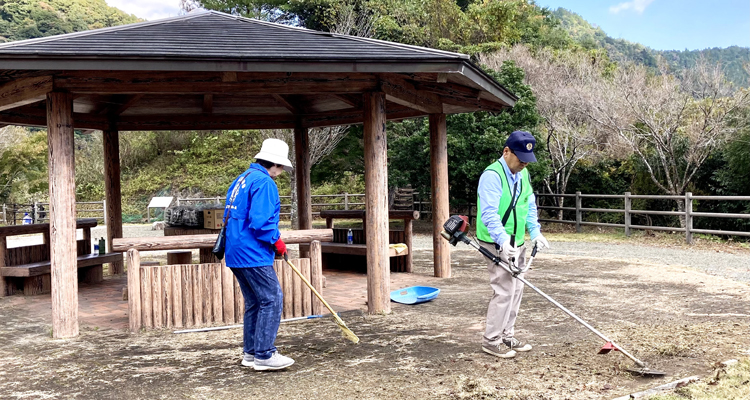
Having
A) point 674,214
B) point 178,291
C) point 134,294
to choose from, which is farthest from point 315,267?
point 674,214

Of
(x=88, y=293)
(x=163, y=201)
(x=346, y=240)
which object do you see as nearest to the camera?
(x=88, y=293)

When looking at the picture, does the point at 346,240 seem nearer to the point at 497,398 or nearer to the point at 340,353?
the point at 340,353

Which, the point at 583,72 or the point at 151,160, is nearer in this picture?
the point at 583,72

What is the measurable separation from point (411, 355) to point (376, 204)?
2.20 meters

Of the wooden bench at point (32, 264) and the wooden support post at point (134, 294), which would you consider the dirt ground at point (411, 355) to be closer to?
the wooden support post at point (134, 294)

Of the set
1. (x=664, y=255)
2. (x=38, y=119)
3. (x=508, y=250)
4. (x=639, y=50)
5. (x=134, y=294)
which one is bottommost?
(x=664, y=255)

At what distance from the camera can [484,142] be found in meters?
17.9

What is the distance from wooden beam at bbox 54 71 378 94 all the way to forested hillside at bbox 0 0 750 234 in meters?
11.4

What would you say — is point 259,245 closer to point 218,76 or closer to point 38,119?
point 218,76

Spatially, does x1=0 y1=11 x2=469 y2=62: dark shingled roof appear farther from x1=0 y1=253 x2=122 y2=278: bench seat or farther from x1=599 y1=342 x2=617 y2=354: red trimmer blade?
x1=0 y1=253 x2=122 y2=278: bench seat

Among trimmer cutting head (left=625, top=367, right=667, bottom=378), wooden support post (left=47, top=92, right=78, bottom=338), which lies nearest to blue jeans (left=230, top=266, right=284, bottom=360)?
wooden support post (left=47, top=92, right=78, bottom=338)

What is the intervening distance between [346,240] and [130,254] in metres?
4.92

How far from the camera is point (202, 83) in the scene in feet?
21.5

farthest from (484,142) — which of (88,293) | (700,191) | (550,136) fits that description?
(88,293)
